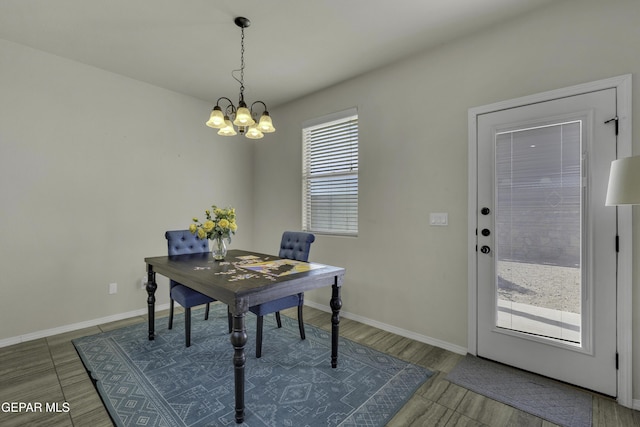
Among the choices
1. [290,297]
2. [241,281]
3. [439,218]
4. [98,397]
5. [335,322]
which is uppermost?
[439,218]

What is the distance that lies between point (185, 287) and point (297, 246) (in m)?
1.09

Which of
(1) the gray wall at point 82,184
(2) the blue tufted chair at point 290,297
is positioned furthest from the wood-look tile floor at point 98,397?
(2) the blue tufted chair at point 290,297

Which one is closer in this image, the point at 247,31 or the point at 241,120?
the point at 241,120

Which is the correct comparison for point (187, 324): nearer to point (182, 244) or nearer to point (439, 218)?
point (182, 244)

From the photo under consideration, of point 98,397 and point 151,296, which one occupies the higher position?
point 151,296

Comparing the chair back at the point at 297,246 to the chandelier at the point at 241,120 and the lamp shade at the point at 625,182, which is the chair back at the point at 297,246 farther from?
the lamp shade at the point at 625,182

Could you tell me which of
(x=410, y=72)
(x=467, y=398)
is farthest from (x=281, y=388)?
(x=410, y=72)

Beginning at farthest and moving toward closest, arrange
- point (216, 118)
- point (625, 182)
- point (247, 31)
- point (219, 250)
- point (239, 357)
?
1. point (219, 250)
2. point (247, 31)
3. point (216, 118)
4. point (239, 357)
5. point (625, 182)

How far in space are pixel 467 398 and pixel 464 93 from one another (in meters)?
2.33

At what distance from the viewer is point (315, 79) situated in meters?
3.40

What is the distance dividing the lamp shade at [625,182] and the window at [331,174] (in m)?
2.15

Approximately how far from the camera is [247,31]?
2.51 metres

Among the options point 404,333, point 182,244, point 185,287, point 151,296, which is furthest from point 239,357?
point 404,333

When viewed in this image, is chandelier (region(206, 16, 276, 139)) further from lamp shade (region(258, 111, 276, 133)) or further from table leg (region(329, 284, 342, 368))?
table leg (region(329, 284, 342, 368))
